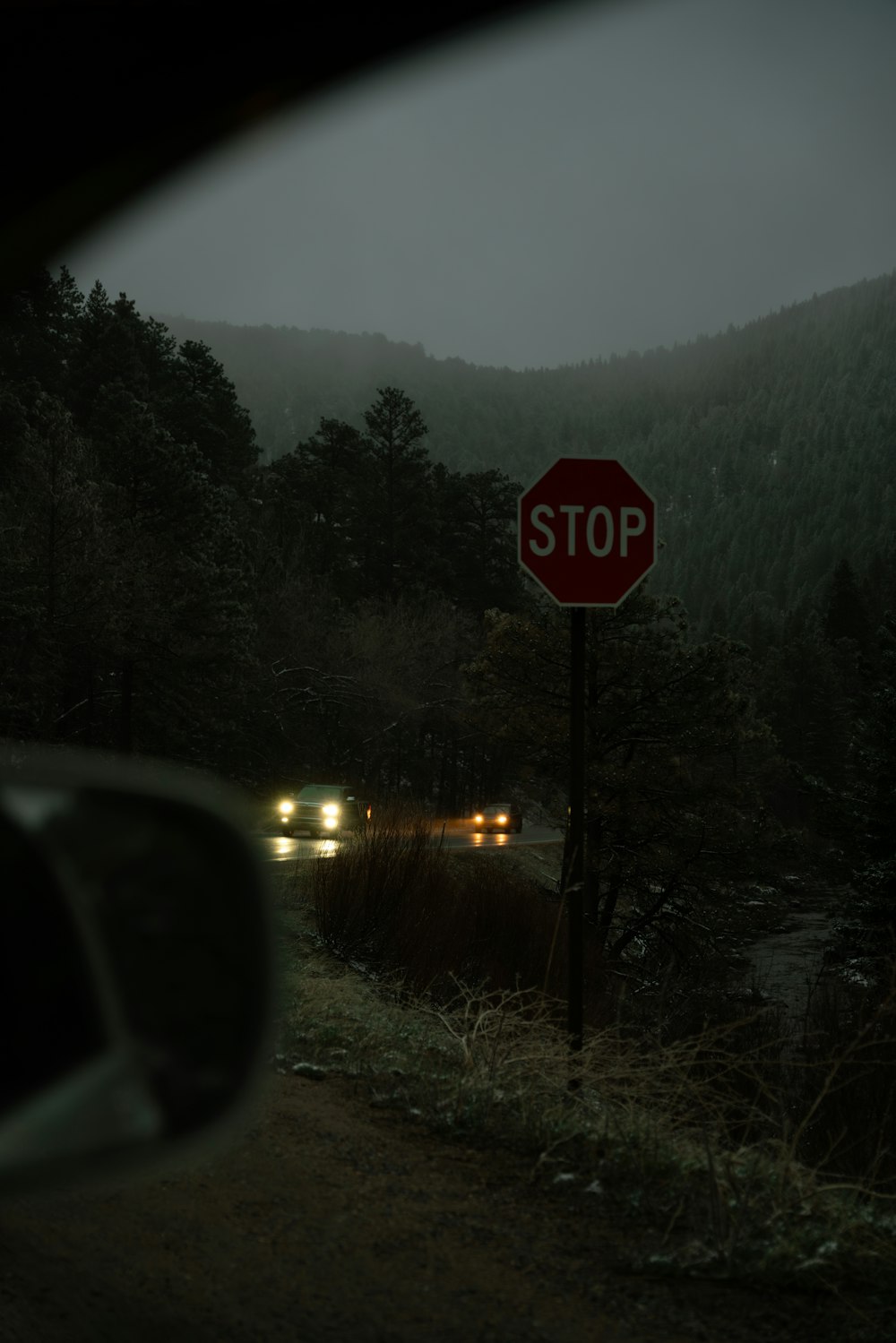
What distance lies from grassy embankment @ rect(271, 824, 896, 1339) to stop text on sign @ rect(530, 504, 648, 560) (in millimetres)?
2028

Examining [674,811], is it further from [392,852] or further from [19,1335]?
[19,1335]

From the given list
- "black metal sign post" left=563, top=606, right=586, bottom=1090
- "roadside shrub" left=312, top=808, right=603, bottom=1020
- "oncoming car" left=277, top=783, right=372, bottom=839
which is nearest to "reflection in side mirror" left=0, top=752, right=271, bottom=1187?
"black metal sign post" left=563, top=606, right=586, bottom=1090

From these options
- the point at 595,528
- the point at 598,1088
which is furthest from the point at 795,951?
the point at 595,528

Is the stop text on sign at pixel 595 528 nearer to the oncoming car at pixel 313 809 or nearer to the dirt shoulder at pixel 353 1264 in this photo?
the dirt shoulder at pixel 353 1264

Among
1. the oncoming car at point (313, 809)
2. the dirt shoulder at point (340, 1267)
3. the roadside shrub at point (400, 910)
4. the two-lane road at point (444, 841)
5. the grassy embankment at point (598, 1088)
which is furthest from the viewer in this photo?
the oncoming car at point (313, 809)

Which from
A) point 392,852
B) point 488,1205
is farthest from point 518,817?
point 488,1205

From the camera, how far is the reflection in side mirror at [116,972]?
58.3 inches

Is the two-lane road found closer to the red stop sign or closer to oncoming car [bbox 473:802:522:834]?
oncoming car [bbox 473:802:522:834]

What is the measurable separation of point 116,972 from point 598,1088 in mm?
5375

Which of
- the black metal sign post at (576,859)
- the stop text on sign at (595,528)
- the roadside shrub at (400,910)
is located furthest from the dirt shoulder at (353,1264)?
the roadside shrub at (400,910)

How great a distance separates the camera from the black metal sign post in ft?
20.6

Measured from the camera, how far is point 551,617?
26469 millimetres

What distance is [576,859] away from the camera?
6.21m

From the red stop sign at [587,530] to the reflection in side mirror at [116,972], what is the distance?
4.60m
